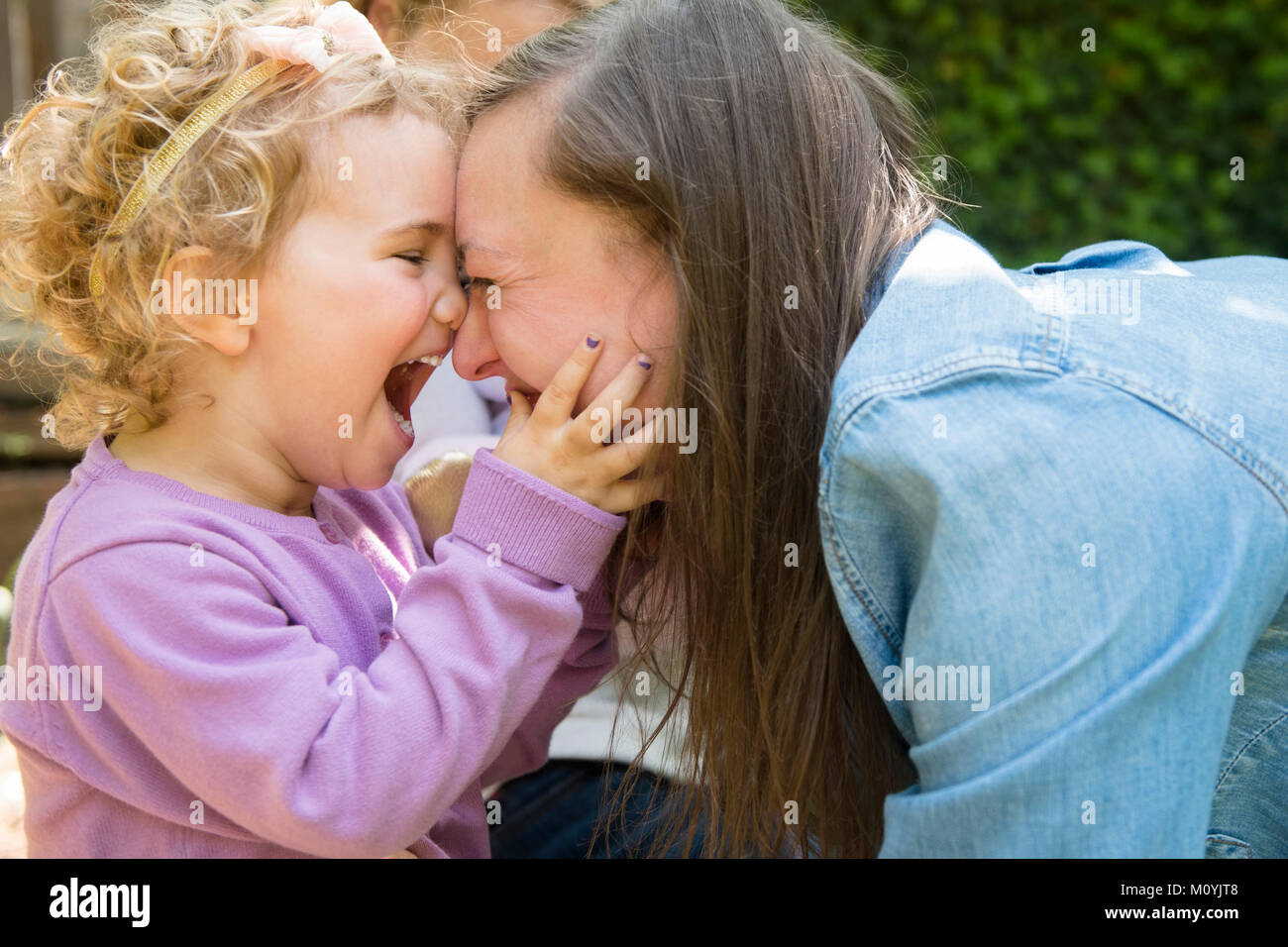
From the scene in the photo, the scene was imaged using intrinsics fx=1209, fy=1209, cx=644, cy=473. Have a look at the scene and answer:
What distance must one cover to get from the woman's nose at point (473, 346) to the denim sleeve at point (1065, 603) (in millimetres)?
605

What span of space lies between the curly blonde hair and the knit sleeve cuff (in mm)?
441

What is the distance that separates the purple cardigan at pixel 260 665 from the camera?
1.36 metres

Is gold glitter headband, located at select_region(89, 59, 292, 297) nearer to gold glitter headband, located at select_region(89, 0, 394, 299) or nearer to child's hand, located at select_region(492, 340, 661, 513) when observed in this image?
gold glitter headband, located at select_region(89, 0, 394, 299)

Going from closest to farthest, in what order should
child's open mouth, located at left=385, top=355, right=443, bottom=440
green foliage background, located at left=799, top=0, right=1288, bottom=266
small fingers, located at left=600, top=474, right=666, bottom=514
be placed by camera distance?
small fingers, located at left=600, top=474, right=666, bottom=514 < child's open mouth, located at left=385, top=355, right=443, bottom=440 < green foliage background, located at left=799, top=0, right=1288, bottom=266

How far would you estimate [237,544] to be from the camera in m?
1.52

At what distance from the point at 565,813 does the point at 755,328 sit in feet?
3.51

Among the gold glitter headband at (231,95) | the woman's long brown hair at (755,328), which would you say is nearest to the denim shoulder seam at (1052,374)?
the woman's long brown hair at (755,328)

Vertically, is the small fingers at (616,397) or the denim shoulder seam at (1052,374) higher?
the denim shoulder seam at (1052,374)

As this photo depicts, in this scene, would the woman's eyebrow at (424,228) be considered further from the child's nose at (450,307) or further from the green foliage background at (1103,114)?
the green foliage background at (1103,114)

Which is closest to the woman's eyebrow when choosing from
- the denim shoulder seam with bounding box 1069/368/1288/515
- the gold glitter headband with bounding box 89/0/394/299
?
the gold glitter headband with bounding box 89/0/394/299

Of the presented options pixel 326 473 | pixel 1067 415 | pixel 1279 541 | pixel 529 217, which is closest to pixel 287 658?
pixel 326 473

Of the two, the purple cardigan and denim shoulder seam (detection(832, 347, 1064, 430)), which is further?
the purple cardigan

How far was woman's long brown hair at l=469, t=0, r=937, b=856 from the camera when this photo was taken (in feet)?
4.72
